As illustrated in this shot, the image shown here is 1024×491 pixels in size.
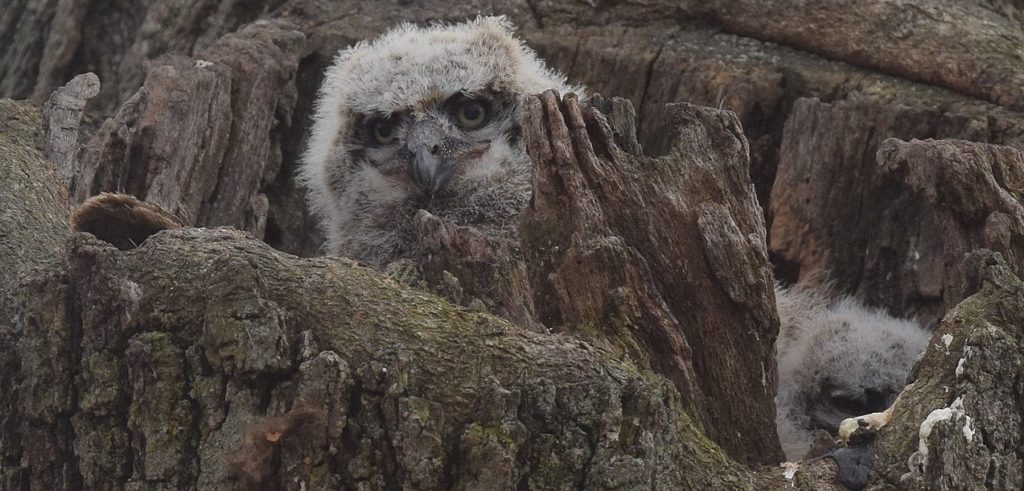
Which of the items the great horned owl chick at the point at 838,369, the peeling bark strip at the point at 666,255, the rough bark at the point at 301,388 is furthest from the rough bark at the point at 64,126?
the great horned owl chick at the point at 838,369

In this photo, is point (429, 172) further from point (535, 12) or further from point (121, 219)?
point (121, 219)

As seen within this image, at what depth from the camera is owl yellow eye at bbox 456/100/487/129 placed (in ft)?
16.6

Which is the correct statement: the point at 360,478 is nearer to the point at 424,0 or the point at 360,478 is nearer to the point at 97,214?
the point at 97,214

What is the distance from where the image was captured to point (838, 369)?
4090 mm

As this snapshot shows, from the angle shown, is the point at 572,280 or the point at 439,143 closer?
the point at 572,280

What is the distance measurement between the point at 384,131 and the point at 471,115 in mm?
378

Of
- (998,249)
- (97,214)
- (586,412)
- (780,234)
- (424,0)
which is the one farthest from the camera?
(424,0)

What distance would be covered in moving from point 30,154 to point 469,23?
2610 millimetres

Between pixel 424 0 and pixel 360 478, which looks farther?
pixel 424 0

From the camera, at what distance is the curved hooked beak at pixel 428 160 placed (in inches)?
186

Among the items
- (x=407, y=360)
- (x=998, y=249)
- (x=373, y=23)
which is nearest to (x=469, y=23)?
(x=373, y=23)

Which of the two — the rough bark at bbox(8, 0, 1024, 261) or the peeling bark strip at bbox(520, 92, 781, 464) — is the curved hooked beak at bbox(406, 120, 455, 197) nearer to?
the rough bark at bbox(8, 0, 1024, 261)

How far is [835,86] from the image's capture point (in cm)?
493

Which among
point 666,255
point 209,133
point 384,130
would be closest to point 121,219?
point 666,255
